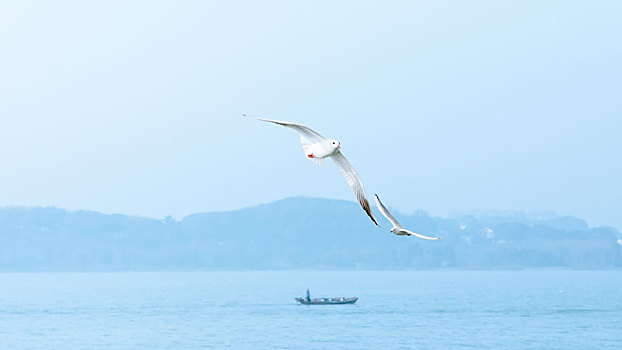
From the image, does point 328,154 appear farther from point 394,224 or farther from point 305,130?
point 394,224

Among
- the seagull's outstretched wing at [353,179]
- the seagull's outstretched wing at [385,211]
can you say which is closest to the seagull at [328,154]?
the seagull's outstretched wing at [353,179]

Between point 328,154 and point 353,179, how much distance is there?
573 millimetres

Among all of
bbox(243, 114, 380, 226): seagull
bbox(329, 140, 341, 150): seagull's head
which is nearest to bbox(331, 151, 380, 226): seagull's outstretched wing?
bbox(243, 114, 380, 226): seagull

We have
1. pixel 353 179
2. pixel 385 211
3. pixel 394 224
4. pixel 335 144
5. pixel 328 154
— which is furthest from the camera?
pixel 353 179

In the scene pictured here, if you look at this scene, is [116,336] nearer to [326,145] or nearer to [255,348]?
[255,348]

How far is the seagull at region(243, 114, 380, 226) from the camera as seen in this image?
10.5 metres

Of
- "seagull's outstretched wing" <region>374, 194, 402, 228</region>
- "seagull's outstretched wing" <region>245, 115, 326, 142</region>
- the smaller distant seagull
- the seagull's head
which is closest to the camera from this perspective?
the smaller distant seagull

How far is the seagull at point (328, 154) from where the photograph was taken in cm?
1049

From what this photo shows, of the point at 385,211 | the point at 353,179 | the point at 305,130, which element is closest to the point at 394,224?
the point at 385,211

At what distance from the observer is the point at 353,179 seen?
1099 centimetres

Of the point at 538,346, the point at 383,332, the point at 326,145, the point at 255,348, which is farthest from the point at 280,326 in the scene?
the point at 326,145

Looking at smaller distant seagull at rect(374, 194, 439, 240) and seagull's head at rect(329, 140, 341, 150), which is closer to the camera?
smaller distant seagull at rect(374, 194, 439, 240)

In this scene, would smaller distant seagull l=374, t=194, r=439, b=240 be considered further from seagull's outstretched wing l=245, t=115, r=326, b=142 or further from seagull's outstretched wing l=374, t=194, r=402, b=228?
seagull's outstretched wing l=245, t=115, r=326, b=142

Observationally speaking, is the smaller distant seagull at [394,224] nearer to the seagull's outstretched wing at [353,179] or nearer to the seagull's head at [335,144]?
the seagull's outstretched wing at [353,179]
